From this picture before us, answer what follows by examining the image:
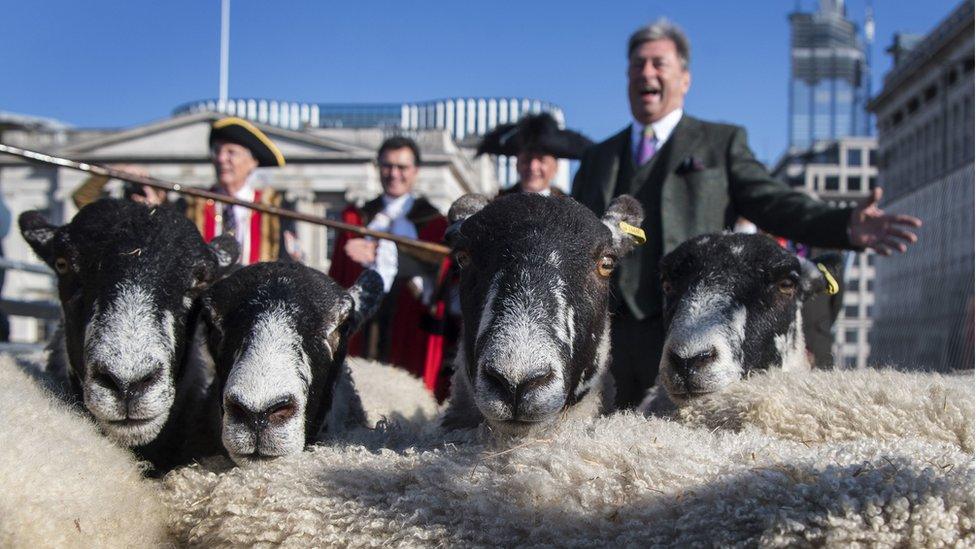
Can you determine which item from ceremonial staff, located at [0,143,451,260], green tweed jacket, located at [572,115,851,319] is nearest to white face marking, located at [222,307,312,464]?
ceremonial staff, located at [0,143,451,260]

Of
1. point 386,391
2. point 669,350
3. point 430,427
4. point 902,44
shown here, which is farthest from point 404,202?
point 902,44

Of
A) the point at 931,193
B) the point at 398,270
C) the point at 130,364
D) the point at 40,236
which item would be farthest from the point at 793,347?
the point at 931,193

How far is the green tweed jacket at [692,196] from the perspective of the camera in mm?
4738

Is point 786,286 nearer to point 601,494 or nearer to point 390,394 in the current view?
point 601,494

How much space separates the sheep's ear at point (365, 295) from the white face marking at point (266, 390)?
67 cm

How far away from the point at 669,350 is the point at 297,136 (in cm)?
5931

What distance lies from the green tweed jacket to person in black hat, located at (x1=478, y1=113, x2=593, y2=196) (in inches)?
55.8

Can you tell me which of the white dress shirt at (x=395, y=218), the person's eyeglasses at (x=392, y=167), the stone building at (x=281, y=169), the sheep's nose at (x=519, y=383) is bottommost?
the sheep's nose at (x=519, y=383)

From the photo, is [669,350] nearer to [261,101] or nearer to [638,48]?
[638,48]

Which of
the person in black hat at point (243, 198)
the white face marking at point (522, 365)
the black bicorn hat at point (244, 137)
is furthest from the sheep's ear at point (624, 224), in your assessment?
the black bicorn hat at point (244, 137)

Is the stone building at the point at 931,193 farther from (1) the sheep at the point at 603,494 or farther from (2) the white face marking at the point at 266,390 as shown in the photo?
(2) the white face marking at the point at 266,390

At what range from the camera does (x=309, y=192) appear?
60188 mm

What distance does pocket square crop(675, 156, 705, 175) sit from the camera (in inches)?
190

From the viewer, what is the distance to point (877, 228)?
163 inches
